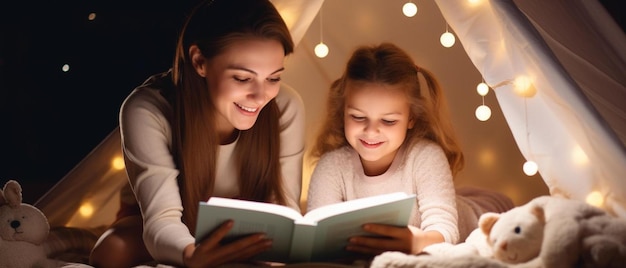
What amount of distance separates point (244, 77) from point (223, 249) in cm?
53

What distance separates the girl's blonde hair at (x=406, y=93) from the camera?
7.60 ft

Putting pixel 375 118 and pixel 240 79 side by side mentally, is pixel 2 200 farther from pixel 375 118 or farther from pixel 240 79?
pixel 375 118

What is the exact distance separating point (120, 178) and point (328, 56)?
0.89 m

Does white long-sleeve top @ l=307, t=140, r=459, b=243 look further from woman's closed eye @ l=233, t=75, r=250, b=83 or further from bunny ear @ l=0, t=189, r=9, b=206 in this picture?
bunny ear @ l=0, t=189, r=9, b=206

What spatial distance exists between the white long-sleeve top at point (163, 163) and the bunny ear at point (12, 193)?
312mm

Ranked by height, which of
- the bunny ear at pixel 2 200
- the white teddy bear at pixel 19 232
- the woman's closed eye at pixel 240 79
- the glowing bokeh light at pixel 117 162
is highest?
the woman's closed eye at pixel 240 79

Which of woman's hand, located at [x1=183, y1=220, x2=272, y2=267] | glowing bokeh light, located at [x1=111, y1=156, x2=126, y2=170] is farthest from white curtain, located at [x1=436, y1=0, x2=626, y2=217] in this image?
glowing bokeh light, located at [x1=111, y1=156, x2=126, y2=170]

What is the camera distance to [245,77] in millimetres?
2115

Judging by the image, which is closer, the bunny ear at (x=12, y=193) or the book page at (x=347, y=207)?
the book page at (x=347, y=207)

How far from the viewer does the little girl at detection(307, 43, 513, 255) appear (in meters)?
2.24

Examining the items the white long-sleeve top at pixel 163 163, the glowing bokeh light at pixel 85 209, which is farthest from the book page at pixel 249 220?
the glowing bokeh light at pixel 85 209

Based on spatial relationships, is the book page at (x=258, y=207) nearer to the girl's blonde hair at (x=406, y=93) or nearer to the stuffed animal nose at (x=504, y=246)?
the stuffed animal nose at (x=504, y=246)

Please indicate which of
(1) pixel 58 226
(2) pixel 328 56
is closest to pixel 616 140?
(2) pixel 328 56

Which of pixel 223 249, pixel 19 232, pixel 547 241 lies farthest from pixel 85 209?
pixel 547 241
